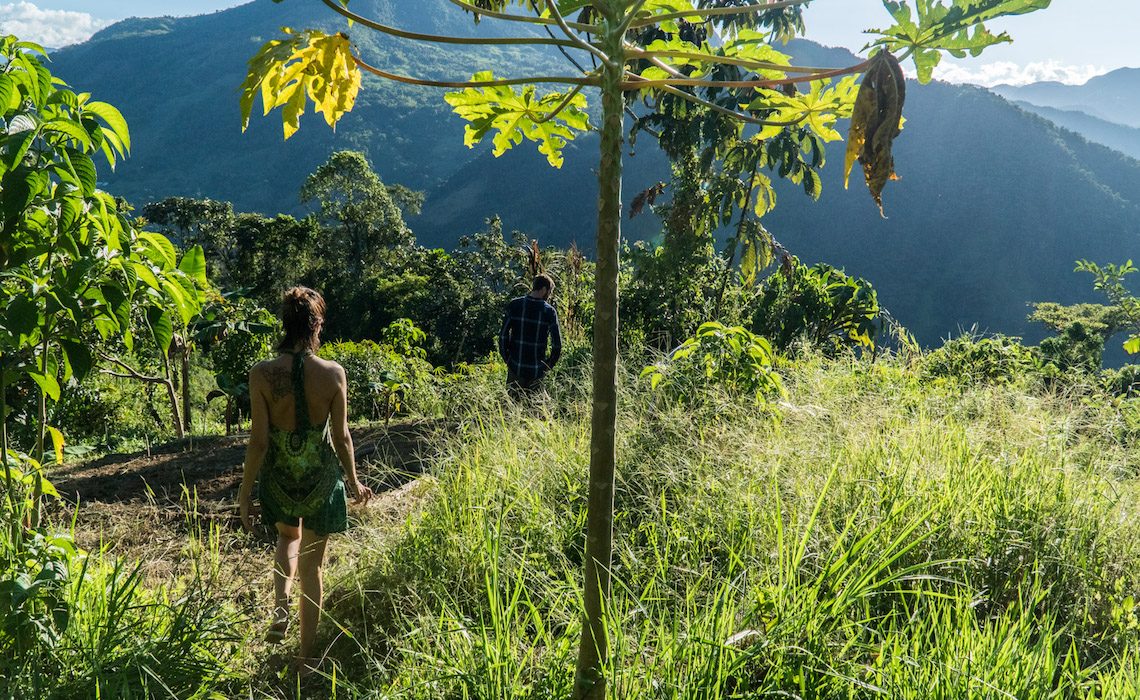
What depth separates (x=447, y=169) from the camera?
117 metres

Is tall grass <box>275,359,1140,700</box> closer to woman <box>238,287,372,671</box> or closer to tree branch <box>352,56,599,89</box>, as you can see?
woman <box>238,287,372,671</box>

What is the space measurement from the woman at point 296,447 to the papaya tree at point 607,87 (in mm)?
1349

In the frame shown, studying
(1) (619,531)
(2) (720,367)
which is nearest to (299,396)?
(1) (619,531)

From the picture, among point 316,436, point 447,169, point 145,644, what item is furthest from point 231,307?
point 447,169

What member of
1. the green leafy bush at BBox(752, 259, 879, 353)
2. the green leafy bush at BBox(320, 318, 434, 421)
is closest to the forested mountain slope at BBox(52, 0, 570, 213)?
Result: the green leafy bush at BBox(320, 318, 434, 421)

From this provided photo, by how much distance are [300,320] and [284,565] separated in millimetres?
973

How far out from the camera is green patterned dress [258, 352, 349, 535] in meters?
2.75

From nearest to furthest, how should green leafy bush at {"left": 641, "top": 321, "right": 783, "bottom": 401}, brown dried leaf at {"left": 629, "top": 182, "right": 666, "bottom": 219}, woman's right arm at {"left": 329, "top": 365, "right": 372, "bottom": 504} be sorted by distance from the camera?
woman's right arm at {"left": 329, "top": 365, "right": 372, "bottom": 504} → green leafy bush at {"left": 641, "top": 321, "right": 783, "bottom": 401} → brown dried leaf at {"left": 629, "top": 182, "right": 666, "bottom": 219}

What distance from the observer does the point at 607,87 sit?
4.40ft

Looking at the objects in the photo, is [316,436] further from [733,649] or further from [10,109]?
[733,649]

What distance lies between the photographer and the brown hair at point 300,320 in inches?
108

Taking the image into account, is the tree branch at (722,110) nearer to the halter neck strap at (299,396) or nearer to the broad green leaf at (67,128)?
the broad green leaf at (67,128)

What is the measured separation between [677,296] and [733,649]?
7901 mm

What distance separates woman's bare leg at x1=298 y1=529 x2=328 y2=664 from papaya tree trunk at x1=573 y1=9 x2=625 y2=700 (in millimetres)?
1504
